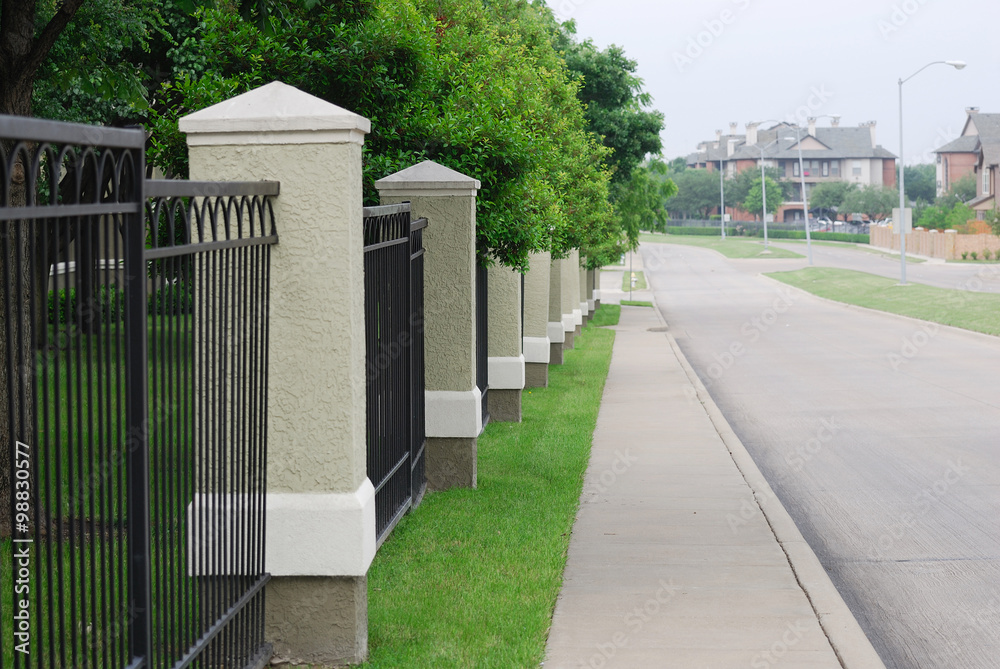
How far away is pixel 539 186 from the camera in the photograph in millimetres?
10289

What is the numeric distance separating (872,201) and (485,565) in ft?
398

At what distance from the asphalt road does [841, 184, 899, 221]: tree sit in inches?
3860

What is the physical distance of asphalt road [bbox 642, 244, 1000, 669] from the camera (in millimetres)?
6273

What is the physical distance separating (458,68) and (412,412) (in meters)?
3.38

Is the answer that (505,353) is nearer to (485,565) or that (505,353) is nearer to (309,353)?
(485,565)

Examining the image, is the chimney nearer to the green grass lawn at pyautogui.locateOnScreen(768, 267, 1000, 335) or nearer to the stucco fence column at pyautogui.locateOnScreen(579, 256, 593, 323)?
the green grass lawn at pyautogui.locateOnScreen(768, 267, 1000, 335)

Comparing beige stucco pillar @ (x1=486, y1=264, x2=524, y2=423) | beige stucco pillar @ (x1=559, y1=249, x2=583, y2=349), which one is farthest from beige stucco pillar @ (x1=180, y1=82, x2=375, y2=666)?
beige stucco pillar @ (x1=559, y1=249, x2=583, y2=349)

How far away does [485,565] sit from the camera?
6598 mm

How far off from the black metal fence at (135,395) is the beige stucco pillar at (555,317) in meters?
13.5

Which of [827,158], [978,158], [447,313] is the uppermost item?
[827,158]

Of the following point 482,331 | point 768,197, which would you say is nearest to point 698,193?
point 768,197

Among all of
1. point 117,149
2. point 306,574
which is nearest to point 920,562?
point 306,574

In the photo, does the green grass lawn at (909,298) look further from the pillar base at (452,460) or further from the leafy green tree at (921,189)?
the leafy green tree at (921,189)

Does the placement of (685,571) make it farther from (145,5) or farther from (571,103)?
A: (571,103)
